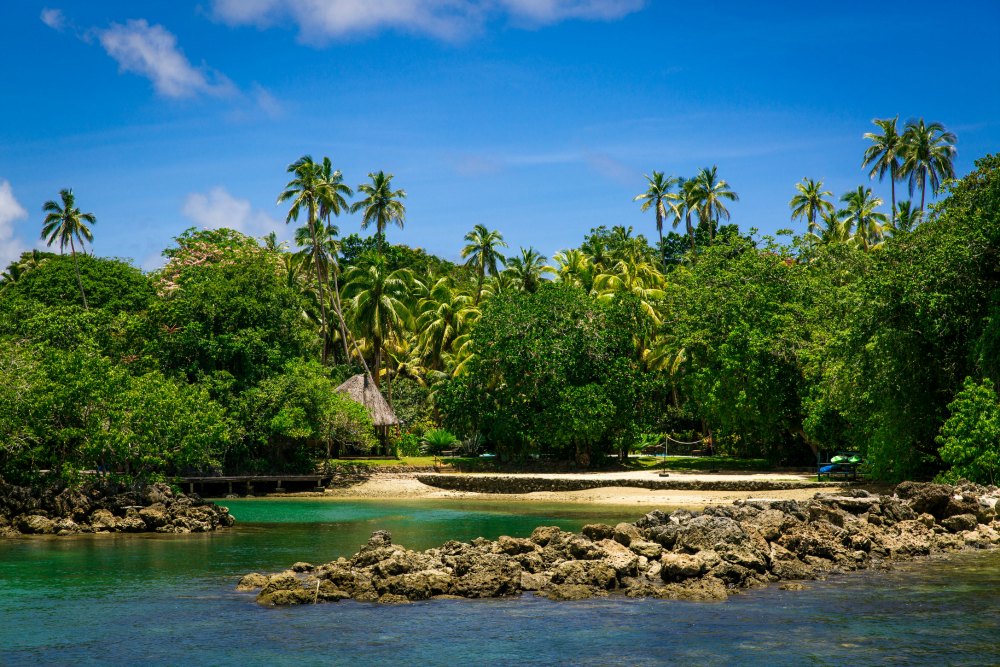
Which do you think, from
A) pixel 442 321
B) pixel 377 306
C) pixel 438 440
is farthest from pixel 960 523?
pixel 442 321

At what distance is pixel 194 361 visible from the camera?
47875 mm

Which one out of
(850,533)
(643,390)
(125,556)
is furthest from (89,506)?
(643,390)

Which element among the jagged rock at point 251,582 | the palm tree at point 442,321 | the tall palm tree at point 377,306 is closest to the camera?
the jagged rock at point 251,582

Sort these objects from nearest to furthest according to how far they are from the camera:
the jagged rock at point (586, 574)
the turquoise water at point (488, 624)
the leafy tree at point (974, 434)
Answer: the turquoise water at point (488, 624)
the jagged rock at point (586, 574)
the leafy tree at point (974, 434)

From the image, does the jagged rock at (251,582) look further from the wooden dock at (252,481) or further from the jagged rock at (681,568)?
the wooden dock at (252,481)

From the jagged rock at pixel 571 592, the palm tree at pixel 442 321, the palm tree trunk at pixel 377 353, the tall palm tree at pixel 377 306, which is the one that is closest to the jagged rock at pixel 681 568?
the jagged rock at pixel 571 592

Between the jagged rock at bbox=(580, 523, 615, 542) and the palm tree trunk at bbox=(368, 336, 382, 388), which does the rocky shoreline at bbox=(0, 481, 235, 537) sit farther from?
the palm tree trunk at bbox=(368, 336, 382, 388)

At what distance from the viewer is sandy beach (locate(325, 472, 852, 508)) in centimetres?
3956

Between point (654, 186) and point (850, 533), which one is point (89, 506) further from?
point (654, 186)

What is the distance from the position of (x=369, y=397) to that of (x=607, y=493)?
1699cm

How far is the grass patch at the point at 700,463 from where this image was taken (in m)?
49.6

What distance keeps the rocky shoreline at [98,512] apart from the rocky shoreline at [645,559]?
12.3 m

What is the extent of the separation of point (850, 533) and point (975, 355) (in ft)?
32.6

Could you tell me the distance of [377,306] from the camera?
2315 inches
